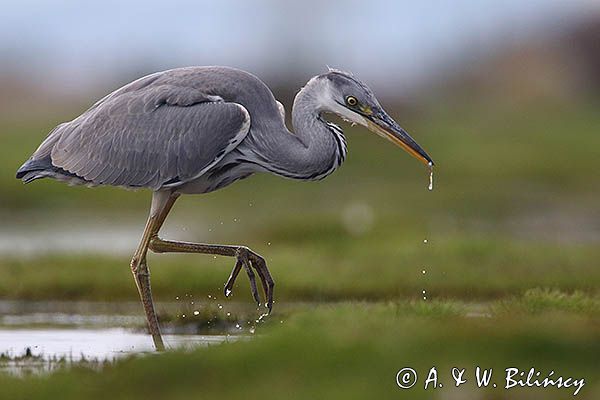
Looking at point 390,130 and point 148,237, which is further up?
point 390,130

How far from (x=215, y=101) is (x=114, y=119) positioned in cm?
76

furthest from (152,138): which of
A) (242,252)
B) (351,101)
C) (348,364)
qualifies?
(348,364)

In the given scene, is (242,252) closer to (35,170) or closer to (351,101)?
(351,101)

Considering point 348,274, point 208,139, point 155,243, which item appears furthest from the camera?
point 348,274

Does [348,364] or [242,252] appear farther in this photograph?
[242,252]

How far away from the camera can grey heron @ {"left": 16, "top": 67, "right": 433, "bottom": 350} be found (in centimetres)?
946

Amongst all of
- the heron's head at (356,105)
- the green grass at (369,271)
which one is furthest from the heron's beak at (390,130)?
the green grass at (369,271)

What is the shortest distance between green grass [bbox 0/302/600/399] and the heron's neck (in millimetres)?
2039

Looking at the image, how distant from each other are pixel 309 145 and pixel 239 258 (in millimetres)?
880

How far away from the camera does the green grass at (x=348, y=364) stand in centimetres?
661

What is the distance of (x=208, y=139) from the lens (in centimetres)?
940

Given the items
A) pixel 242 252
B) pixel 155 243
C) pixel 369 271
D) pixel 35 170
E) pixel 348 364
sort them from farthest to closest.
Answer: pixel 369 271
pixel 155 243
pixel 35 170
pixel 242 252
pixel 348 364

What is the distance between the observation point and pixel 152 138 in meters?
9.66

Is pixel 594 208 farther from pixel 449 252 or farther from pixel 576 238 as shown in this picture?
pixel 449 252
